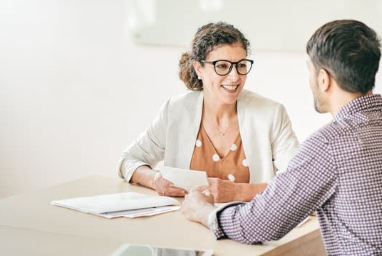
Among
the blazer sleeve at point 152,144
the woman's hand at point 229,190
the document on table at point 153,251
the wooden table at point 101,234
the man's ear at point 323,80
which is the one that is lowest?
the wooden table at point 101,234

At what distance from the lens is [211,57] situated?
9.32 ft

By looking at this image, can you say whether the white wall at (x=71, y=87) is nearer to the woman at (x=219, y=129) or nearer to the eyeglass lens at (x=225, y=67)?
the woman at (x=219, y=129)

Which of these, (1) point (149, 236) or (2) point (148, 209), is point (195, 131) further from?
(1) point (149, 236)

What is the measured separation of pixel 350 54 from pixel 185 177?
90 centimetres

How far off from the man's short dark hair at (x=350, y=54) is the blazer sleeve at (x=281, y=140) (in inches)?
34.2

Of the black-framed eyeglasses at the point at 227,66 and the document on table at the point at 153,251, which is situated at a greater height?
the black-framed eyeglasses at the point at 227,66

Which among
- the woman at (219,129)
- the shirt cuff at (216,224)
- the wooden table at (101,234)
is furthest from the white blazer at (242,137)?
the shirt cuff at (216,224)

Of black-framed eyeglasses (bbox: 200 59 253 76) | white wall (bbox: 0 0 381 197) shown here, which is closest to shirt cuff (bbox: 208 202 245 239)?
black-framed eyeglasses (bbox: 200 59 253 76)

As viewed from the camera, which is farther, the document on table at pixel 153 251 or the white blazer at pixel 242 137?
the white blazer at pixel 242 137

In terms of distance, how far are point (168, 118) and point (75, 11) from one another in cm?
172

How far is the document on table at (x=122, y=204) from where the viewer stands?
91.0 inches

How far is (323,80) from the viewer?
1920mm

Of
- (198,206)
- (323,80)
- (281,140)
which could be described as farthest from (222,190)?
(323,80)

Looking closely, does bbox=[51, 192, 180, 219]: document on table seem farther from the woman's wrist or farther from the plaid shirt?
the plaid shirt
